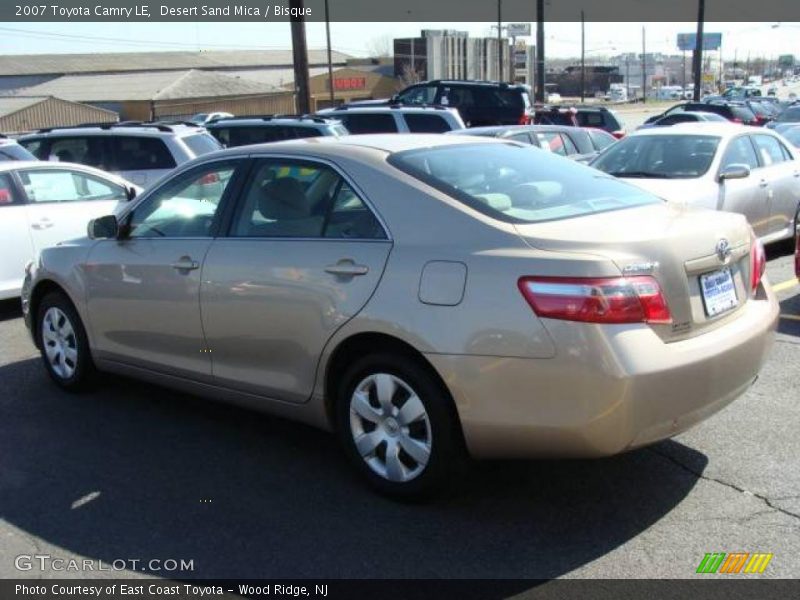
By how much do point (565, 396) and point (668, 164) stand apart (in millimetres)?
6535

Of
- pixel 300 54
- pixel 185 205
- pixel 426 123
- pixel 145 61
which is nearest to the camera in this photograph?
pixel 185 205

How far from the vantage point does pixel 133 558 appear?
3.59m

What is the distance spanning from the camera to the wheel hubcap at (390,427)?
3844 millimetres

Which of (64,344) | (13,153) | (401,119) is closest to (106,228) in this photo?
(64,344)

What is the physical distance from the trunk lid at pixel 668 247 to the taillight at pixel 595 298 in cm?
6

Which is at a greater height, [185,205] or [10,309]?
[185,205]

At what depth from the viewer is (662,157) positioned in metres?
9.40

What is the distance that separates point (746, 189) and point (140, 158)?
7.88m

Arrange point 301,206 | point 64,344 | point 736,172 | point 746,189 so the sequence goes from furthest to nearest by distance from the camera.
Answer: point 746,189 < point 736,172 < point 64,344 < point 301,206

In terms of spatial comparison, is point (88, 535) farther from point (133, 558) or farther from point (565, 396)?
point (565, 396)

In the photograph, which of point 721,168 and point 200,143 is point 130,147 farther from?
point 721,168

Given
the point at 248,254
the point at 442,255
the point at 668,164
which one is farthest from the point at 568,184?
the point at 668,164

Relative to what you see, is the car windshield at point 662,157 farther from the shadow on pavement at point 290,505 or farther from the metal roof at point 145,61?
the metal roof at point 145,61

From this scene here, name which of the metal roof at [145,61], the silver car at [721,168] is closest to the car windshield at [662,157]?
the silver car at [721,168]
